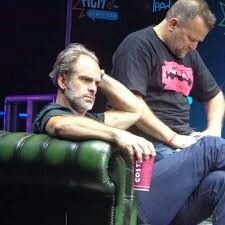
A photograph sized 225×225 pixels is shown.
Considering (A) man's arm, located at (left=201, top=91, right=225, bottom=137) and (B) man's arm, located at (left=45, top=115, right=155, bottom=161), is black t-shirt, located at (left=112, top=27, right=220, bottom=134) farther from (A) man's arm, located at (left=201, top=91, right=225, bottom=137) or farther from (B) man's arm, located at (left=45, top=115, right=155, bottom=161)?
(B) man's arm, located at (left=45, top=115, right=155, bottom=161)

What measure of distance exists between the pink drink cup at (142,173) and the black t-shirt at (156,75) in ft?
2.30

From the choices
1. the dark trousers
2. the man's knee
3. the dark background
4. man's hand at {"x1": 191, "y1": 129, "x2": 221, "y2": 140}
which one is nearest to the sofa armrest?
the dark trousers

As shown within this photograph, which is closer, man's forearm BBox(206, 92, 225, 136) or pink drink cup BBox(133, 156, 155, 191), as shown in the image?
pink drink cup BBox(133, 156, 155, 191)

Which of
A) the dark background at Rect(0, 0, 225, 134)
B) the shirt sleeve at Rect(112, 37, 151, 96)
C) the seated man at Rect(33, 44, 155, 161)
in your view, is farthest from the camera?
the dark background at Rect(0, 0, 225, 134)

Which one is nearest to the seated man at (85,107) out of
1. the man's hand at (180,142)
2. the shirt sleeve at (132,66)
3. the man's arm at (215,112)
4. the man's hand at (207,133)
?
the shirt sleeve at (132,66)

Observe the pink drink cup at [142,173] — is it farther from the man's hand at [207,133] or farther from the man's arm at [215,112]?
the man's arm at [215,112]

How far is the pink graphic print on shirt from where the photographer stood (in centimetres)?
271

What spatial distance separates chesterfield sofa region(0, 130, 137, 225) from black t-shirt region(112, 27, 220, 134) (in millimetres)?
760

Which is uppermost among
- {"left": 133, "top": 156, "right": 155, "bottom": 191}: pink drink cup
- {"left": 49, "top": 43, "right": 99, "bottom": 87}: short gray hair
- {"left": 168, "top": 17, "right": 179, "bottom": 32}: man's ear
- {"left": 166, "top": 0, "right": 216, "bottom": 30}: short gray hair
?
{"left": 166, "top": 0, "right": 216, "bottom": 30}: short gray hair

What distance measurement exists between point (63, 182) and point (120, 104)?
704 mm

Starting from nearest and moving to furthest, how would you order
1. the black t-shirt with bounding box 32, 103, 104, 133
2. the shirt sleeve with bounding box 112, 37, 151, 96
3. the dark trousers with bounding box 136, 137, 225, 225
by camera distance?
the black t-shirt with bounding box 32, 103, 104, 133 < the dark trousers with bounding box 136, 137, 225, 225 < the shirt sleeve with bounding box 112, 37, 151, 96

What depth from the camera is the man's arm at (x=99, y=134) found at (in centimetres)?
186

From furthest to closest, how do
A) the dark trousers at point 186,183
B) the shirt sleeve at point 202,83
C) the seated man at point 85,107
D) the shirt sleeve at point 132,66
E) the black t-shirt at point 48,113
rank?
the shirt sleeve at point 202,83, the shirt sleeve at point 132,66, the dark trousers at point 186,183, the black t-shirt at point 48,113, the seated man at point 85,107

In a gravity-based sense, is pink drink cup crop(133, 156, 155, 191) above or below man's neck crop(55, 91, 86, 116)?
below
